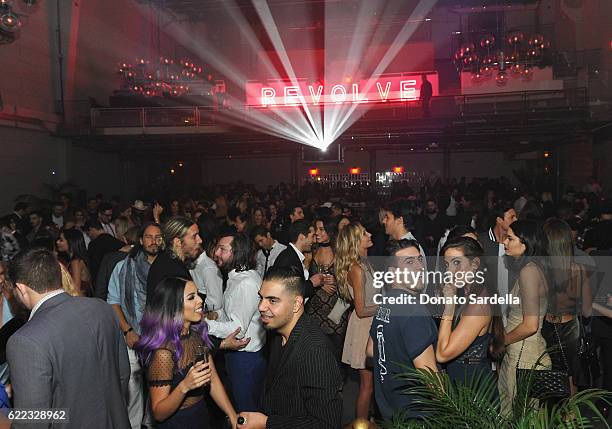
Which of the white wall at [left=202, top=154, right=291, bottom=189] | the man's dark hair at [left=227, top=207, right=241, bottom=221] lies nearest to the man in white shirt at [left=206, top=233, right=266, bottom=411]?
the man's dark hair at [left=227, top=207, right=241, bottom=221]

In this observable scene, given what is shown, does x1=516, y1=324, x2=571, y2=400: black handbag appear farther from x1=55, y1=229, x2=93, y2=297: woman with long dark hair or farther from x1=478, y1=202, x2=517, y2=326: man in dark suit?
x1=55, y1=229, x2=93, y2=297: woman with long dark hair

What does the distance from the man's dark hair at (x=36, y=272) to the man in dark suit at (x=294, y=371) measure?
101 centimetres

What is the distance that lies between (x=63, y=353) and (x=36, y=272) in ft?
1.38

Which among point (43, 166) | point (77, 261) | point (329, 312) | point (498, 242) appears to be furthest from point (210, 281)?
point (43, 166)

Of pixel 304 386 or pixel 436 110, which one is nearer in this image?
pixel 304 386

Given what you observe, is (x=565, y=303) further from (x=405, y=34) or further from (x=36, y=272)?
(x=405, y=34)

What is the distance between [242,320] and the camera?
3.86 meters

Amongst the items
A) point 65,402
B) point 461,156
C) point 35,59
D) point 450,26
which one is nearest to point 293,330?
point 65,402

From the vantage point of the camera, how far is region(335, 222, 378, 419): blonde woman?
4.32 meters

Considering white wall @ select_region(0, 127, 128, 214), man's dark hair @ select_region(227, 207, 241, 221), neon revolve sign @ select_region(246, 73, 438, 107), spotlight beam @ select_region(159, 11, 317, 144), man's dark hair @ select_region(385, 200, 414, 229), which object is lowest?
man's dark hair @ select_region(227, 207, 241, 221)

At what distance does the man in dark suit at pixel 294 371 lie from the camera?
238cm

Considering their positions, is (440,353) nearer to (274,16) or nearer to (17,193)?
(17,193)

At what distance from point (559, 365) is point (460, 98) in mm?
11983

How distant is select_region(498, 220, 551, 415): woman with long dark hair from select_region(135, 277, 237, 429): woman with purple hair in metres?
1.84
